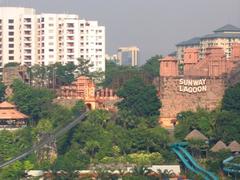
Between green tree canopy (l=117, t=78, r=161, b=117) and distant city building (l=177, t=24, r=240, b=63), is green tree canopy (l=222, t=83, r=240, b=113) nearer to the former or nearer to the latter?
green tree canopy (l=117, t=78, r=161, b=117)

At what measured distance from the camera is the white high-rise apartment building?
68062mm

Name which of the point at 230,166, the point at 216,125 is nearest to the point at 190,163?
the point at 230,166

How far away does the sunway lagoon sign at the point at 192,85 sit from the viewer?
151ft

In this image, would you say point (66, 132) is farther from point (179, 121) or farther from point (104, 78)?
point (104, 78)

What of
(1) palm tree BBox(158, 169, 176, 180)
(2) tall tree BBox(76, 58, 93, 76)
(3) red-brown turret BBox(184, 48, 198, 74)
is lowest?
(1) palm tree BBox(158, 169, 176, 180)

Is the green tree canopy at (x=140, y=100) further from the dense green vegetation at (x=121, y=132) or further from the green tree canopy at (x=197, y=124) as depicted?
the green tree canopy at (x=197, y=124)

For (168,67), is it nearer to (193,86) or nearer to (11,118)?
(193,86)

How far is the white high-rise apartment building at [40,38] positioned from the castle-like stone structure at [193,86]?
21.0 metres

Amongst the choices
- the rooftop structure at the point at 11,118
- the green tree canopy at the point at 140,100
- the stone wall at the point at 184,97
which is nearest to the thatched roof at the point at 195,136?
the green tree canopy at the point at 140,100

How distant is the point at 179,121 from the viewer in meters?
43.5

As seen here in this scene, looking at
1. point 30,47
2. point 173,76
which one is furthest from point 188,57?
point 30,47

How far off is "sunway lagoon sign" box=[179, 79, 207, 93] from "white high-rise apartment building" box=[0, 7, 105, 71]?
21579 millimetres

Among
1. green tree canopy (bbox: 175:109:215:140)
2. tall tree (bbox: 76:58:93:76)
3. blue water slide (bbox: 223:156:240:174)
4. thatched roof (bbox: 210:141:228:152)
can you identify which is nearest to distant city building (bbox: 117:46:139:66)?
tall tree (bbox: 76:58:93:76)

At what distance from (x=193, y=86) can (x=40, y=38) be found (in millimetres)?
23641
